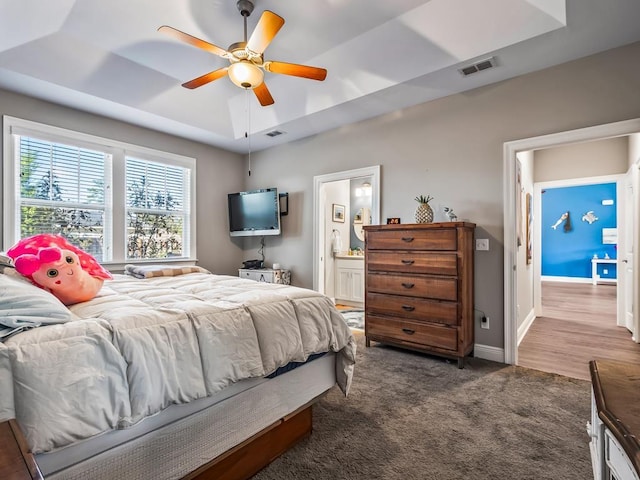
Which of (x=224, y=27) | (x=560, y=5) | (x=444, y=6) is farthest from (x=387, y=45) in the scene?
(x=224, y=27)

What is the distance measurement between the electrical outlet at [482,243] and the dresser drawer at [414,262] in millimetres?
503

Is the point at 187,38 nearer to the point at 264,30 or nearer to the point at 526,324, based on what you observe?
the point at 264,30

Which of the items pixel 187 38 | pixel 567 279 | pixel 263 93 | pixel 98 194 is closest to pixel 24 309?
pixel 187 38

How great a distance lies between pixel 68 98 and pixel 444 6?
3727 mm

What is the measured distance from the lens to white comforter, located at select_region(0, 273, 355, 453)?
3.23ft

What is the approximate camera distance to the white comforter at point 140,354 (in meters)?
0.99

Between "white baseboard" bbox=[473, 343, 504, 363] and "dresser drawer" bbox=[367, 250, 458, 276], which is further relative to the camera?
"white baseboard" bbox=[473, 343, 504, 363]

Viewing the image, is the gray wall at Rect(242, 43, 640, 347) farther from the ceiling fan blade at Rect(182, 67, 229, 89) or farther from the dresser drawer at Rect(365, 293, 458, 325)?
the ceiling fan blade at Rect(182, 67, 229, 89)

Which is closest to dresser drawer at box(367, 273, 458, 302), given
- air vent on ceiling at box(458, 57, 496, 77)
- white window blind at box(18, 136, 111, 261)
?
air vent on ceiling at box(458, 57, 496, 77)

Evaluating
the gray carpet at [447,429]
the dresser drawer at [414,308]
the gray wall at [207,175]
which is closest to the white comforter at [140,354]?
the gray carpet at [447,429]

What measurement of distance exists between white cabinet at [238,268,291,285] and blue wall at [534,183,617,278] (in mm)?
7707

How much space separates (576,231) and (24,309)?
428 inches

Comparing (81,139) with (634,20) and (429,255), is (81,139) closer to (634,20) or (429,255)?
(429,255)

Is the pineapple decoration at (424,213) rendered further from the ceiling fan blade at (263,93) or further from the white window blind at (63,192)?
the white window blind at (63,192)
